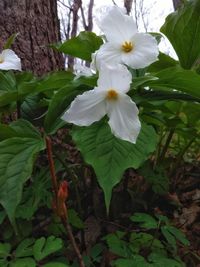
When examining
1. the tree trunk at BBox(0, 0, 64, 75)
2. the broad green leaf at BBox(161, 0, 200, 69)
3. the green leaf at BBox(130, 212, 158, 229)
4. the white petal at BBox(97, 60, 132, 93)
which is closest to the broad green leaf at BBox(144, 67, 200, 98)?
the white petal at BBox(97, 60, 132, 93)

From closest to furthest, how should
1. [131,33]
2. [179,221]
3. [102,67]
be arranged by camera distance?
[102,67] < [131,33] < [179,221]

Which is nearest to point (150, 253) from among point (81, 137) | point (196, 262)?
point (196, 262)

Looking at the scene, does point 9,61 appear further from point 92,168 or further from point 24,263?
point 24,263

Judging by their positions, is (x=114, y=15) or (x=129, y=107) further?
(x=114, y=15)

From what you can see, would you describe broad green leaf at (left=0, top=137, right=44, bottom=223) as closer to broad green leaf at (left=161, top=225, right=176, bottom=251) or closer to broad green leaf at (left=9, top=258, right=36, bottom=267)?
broad green leaf at (left=9, top=258, right=36, bottom=267)

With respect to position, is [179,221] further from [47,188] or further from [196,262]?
[47,188]

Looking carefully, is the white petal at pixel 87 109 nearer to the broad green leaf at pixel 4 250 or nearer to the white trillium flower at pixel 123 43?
the white trillium flower at pixel 123 43

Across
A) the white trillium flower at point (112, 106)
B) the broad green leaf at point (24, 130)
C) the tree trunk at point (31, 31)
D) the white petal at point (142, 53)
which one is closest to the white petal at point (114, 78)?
the white trillium flower at point (112, 106)
